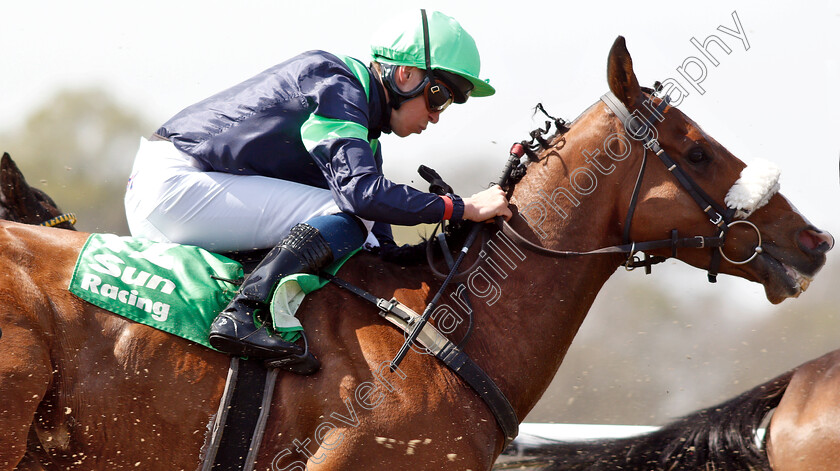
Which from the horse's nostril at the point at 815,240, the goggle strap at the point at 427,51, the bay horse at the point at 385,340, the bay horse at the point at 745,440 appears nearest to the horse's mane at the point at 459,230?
the bay horse at the point at 385,340

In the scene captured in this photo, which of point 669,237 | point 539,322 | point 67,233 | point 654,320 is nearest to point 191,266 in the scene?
point 67,233

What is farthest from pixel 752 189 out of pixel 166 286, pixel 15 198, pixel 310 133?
pixel 15 198

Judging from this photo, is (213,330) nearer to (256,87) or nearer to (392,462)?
(392,462)

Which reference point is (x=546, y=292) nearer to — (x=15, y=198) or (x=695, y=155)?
(x=695, y=155)

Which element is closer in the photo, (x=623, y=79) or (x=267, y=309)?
(x=267, y=309)

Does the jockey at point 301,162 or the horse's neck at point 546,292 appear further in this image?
the horse's neck at point 546,292

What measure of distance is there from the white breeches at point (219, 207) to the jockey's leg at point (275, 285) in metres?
0.15

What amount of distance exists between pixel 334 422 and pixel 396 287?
587 mm

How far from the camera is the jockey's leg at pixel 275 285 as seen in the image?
8.43ft

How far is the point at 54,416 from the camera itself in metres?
2.54

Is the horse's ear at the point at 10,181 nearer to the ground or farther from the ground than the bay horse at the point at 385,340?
nearer to the ground

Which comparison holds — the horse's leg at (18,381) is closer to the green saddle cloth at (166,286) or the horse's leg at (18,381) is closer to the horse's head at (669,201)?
the green saddle cloth at (166,286)

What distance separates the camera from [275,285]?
8.67ft

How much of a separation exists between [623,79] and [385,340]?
1418 mm
